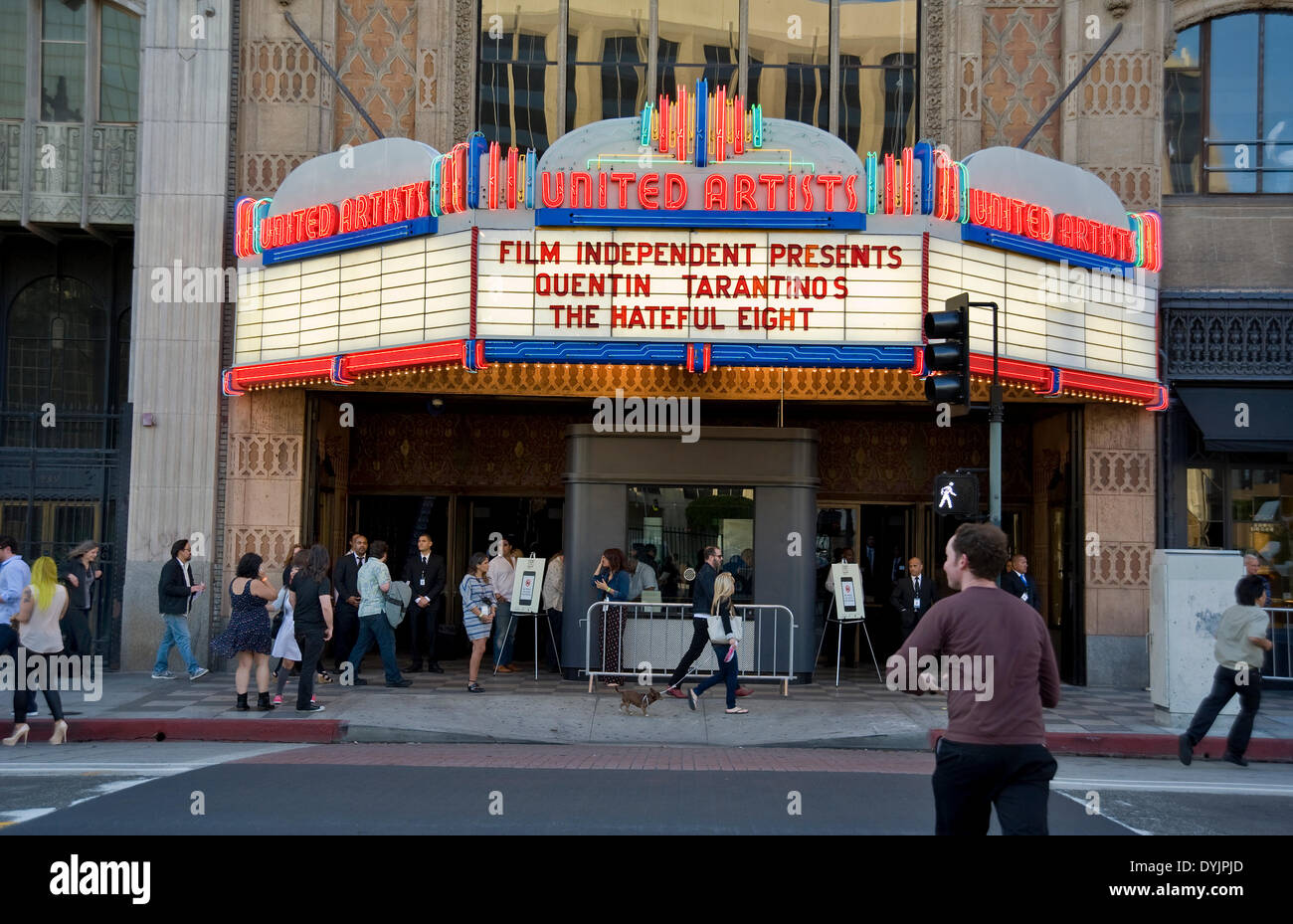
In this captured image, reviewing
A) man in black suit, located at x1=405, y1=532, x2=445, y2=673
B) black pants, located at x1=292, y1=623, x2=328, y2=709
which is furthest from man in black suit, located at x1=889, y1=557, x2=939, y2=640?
black pants, located at x1=292, y1=623, x2=328, y2=709

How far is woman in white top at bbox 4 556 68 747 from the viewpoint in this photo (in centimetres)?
1245

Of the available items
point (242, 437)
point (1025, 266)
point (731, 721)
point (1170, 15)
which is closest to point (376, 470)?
point (242, 437)

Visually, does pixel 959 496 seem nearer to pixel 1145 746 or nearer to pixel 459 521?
pixel 1145 746

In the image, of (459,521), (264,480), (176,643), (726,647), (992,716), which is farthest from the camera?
(459,521)

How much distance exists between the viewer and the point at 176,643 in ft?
54.1

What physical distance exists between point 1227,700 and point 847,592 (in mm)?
6962

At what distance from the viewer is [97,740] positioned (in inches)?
513

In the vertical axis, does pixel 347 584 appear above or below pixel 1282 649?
above

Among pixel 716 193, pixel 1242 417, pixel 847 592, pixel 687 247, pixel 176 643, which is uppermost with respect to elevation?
pixel 716 193

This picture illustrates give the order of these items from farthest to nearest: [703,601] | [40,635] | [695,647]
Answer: [695,647] → [703,601] → [40,635]

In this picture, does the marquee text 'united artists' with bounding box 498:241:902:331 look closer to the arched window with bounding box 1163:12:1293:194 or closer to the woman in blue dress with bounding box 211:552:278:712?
the woman in blue dress with bounding box 211:552:278:712

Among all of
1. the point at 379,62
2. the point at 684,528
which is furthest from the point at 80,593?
the point at 379,62

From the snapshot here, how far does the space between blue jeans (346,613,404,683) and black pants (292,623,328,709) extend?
1.81m

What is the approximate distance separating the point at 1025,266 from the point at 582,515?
644cm
